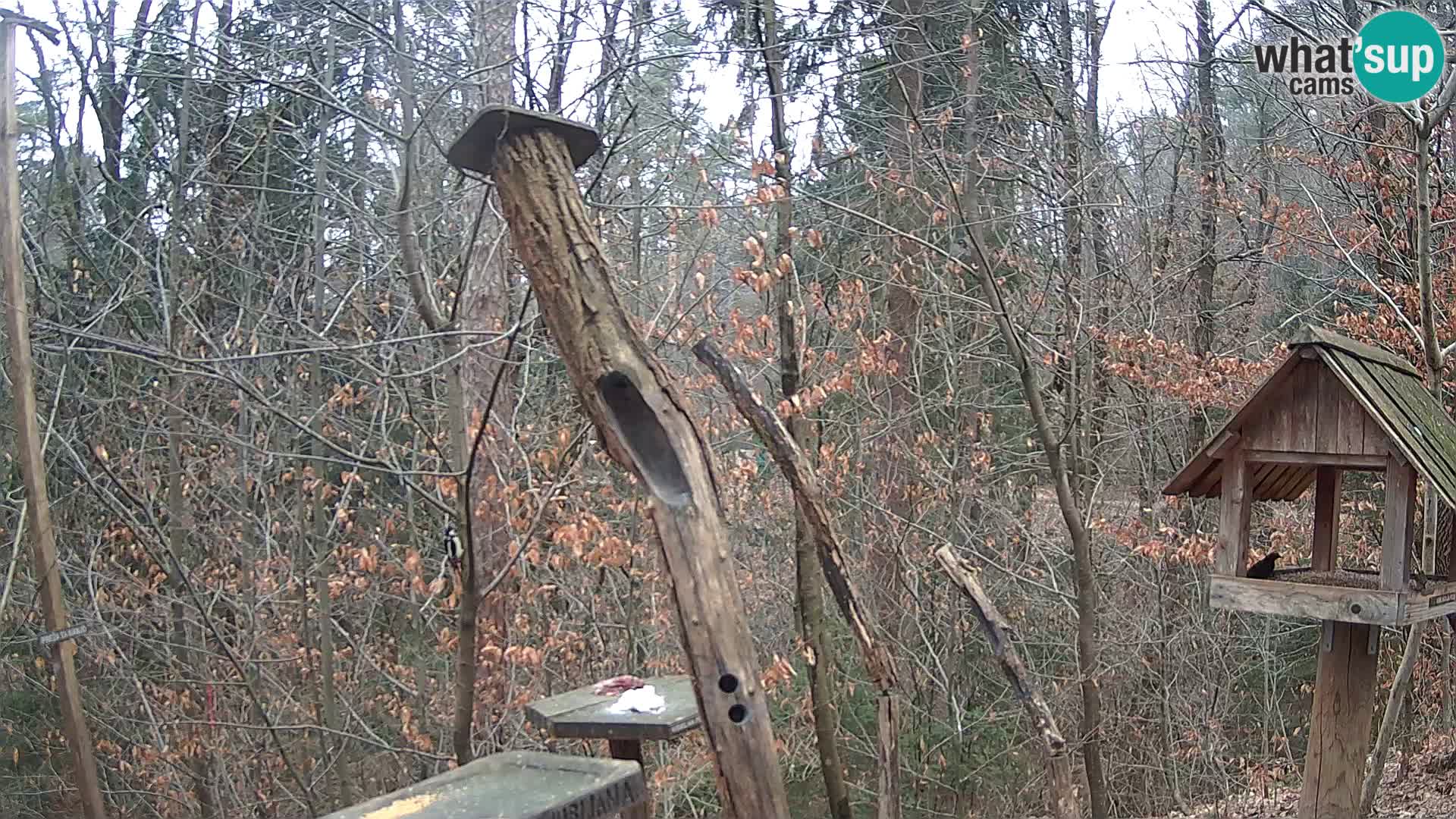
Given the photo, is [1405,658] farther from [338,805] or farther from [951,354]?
[338,805]

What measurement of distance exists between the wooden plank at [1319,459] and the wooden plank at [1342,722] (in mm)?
627

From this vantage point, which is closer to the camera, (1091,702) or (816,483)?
(816,483)

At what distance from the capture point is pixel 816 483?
4.69 meters

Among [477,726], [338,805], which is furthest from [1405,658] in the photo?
[338,805]

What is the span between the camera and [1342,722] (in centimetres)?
402

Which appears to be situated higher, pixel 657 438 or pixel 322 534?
pixel 657 438

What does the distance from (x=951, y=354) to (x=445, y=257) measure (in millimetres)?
3621

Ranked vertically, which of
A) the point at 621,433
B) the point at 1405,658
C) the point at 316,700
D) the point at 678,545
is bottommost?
the point at 316,700

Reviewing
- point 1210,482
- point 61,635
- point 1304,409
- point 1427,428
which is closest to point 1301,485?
point 1210,482

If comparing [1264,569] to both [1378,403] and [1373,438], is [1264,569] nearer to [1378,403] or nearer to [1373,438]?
[1373,438]

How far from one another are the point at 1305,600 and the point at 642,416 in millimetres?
2316

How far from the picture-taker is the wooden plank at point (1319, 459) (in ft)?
Answer: 12.1

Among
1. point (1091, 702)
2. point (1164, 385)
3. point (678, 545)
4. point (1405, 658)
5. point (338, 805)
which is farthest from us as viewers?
point (1164, 385)

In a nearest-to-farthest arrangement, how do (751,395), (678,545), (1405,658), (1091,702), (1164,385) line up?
(678,545)
(751,395)
(1405,658)
(1091,702)
(1164,385)
